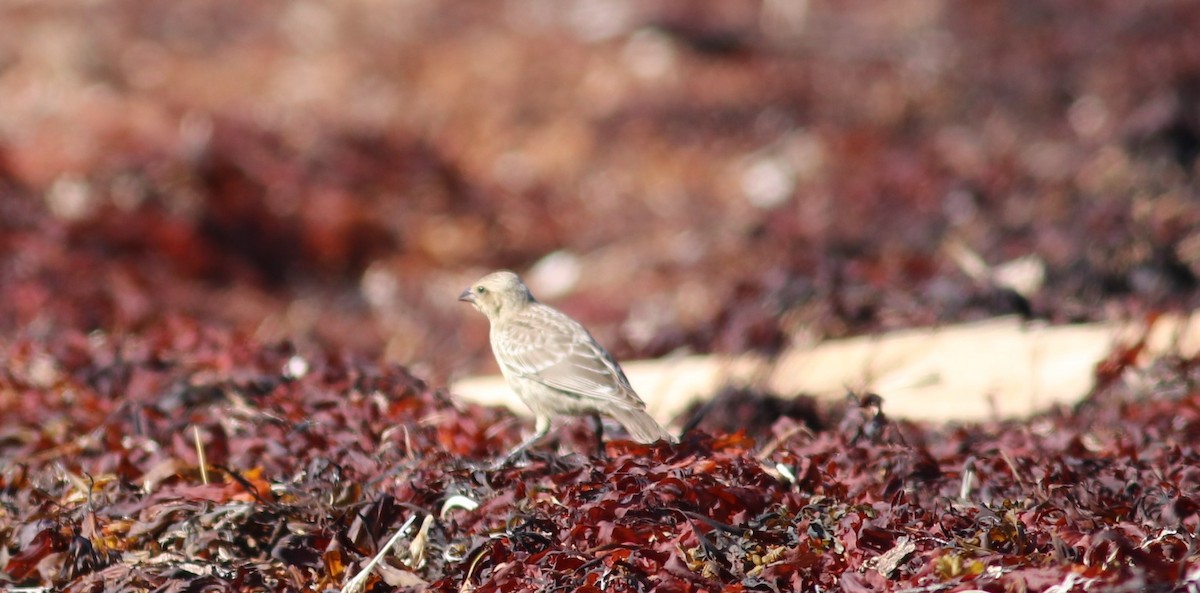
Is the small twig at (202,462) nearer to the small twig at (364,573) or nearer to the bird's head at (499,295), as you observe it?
the small twig at (364,573)

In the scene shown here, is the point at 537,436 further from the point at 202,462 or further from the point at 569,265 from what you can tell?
the point at 569,265

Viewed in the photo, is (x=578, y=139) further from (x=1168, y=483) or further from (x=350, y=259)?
(x=1168, y=483)

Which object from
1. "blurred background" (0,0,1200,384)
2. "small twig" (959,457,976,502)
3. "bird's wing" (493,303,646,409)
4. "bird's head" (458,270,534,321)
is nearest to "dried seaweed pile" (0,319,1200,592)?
"small twig" (959,457,976,502)

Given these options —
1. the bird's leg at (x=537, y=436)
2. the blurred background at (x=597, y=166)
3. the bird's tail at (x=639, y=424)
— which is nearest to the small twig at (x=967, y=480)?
the bird's tail at (x=639, y=424)

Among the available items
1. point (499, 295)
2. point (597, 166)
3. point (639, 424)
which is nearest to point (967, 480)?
point (639, 424)

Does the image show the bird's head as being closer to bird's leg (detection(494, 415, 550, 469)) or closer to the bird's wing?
the bird's wing
